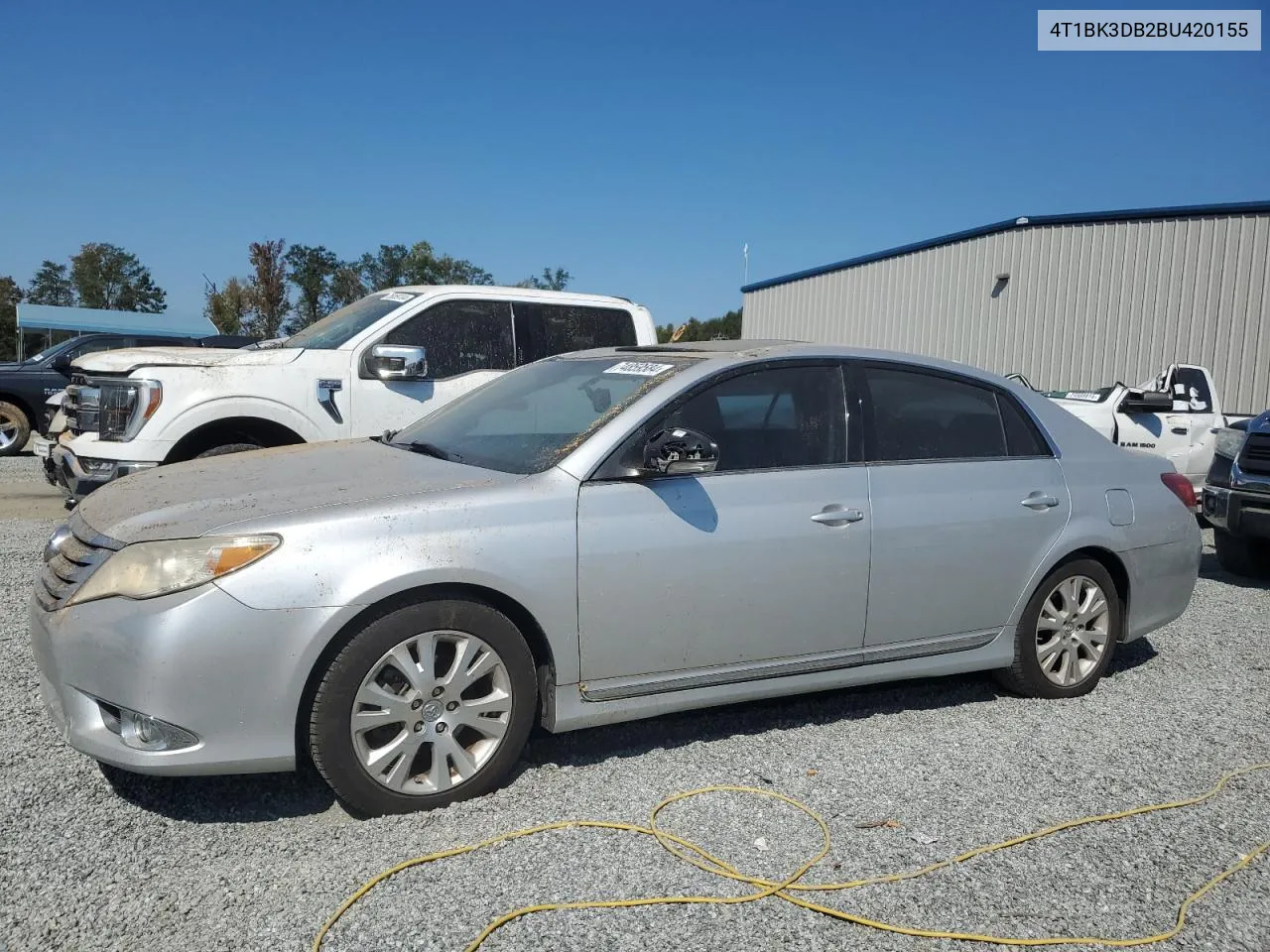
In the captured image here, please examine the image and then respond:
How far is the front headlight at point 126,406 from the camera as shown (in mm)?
6406

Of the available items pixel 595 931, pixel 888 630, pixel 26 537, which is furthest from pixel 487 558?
pixel 26 537

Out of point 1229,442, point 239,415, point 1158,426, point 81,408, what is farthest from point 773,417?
point 1158,426

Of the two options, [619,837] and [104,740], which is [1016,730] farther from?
[104,740]

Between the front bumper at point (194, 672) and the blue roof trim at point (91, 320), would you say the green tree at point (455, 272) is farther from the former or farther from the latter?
the front bumper at point (194, 672)

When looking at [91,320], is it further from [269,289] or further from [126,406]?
[126,406]

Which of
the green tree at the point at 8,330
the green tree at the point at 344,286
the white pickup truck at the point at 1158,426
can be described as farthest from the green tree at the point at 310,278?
the white pickup truck at the point at 1158,426

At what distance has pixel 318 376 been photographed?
6938 mm

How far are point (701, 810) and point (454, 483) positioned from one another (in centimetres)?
137

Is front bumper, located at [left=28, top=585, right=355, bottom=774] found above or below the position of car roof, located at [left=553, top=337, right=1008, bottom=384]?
below

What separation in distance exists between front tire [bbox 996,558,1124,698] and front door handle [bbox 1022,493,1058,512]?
0.31 meters

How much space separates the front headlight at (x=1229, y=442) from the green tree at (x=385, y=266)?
35005mm

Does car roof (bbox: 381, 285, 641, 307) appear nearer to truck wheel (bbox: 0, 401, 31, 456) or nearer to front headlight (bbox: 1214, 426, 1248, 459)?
front headlight (bbox: 1214, 426, 1248, 459)

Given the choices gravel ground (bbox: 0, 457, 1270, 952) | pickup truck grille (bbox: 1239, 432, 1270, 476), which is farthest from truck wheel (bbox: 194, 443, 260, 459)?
pickup truck grille (bbox: 1239, 432, 1270, 476)

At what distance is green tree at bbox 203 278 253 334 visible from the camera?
41.0 meters
